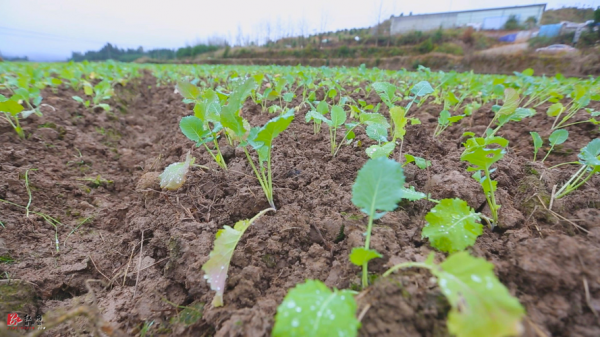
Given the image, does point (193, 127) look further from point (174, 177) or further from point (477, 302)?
point (477, 302)

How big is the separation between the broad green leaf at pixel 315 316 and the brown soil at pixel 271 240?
120mm

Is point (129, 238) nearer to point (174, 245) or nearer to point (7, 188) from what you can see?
point (174, 245)

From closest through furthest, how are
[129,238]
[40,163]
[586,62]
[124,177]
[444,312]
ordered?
[444,312] → [129,238] → [40,163] → [124,177] → [586,62]

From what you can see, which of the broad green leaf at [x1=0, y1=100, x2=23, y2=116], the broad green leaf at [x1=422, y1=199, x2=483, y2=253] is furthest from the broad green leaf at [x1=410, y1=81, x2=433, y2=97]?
the broad green leaf at [x1=0, y1=100, x2=23, y2=116]

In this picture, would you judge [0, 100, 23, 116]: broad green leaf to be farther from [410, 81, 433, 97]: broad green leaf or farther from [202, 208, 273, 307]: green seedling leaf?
[410, 81, 433, 97]: broad green leaf

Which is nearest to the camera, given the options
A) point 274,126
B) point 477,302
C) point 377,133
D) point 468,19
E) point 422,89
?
point 477,302

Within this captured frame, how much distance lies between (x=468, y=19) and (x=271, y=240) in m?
38.3

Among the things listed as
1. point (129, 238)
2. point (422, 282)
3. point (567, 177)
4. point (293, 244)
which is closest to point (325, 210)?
point (293, 244)

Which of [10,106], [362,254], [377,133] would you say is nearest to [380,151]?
[377,133]

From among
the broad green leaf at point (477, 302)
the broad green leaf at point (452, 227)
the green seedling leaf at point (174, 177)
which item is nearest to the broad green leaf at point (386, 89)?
the broad green leaf at point (452, 227)

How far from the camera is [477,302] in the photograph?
1.67 ft

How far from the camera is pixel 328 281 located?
0.91m

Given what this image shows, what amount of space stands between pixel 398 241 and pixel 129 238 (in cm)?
137

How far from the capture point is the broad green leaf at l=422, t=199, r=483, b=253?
854 mm
